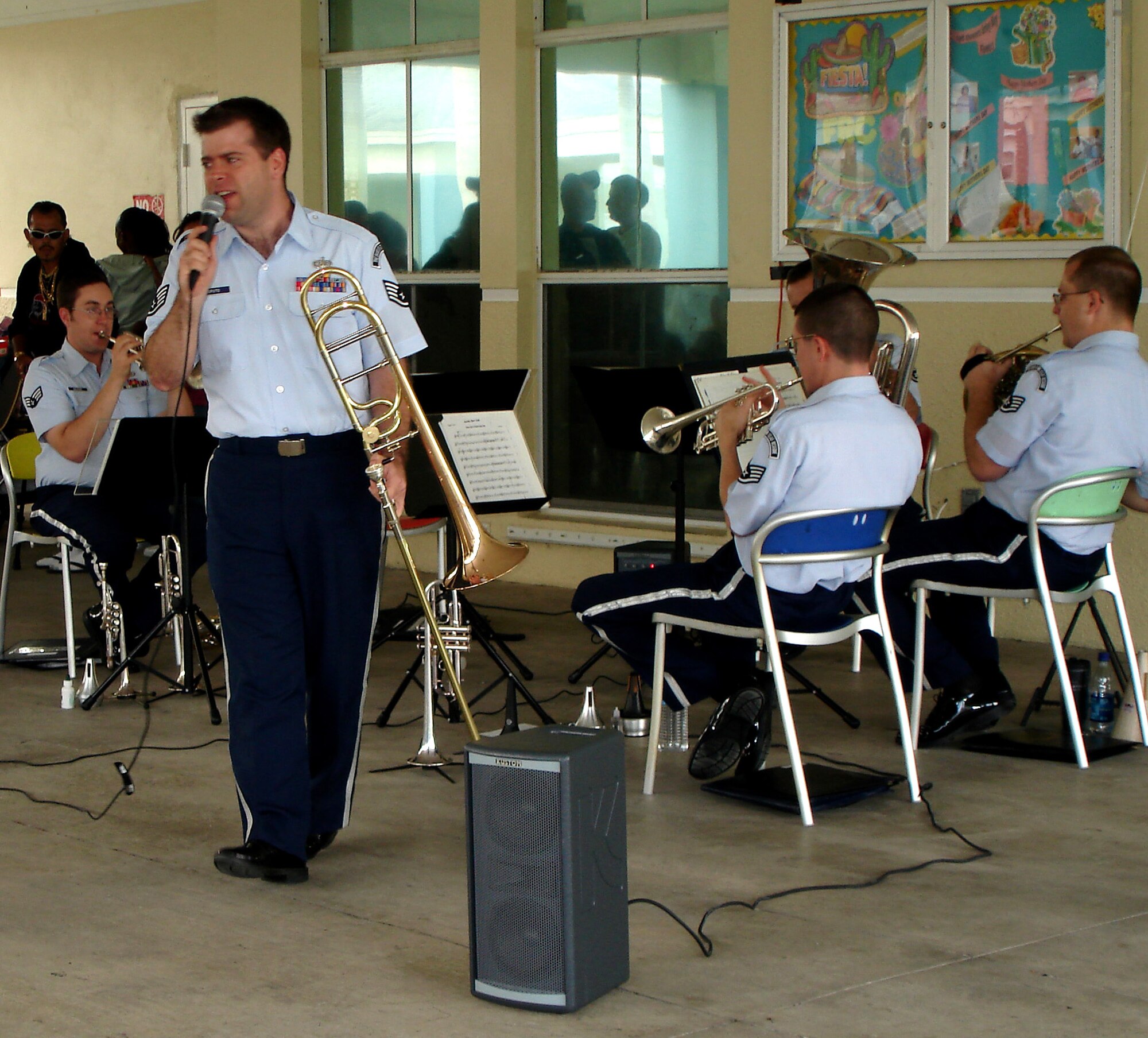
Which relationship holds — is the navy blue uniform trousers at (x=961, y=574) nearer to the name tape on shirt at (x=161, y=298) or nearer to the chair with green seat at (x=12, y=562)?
the name tape on shirt at (x=161, y=298)

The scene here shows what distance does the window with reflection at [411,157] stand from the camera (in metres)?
7.79

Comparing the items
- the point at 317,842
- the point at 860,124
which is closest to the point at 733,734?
the point at 317,842

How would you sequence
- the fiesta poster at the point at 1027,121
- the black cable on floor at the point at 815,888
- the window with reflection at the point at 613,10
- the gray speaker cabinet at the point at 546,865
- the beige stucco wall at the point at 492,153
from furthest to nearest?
the window with reflection at the point at 613,10, the beige stucco wall at the point at 492,153, the fiesta poster at the point at 1027,121, the black cable on floor at the point at 815,888, the gray speaker cabinet at the point at 546,865

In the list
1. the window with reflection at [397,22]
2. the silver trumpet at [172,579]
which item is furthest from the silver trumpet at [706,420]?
the window with reflection at [397,22]

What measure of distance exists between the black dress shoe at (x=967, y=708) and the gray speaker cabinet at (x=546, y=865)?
82.3 inches

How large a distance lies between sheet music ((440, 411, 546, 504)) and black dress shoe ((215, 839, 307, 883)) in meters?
1.52

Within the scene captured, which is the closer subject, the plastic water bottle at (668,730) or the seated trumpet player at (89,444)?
the plastic water bottle at (668,730)

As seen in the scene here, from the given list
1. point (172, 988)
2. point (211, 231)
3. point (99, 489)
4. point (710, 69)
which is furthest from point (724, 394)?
point (710, 69)

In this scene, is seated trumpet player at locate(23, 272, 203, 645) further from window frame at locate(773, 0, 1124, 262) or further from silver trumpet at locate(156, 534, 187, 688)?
window frame at locate(773, 0, 1124, 262)

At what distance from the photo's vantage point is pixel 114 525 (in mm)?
5547

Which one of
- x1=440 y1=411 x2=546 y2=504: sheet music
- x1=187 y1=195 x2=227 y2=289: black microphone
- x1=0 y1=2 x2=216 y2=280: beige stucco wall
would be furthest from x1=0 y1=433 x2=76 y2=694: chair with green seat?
x1=0 y1=2 x2=216 y2=280: beige stucco wall

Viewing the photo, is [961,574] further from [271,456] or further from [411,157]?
[411,157]

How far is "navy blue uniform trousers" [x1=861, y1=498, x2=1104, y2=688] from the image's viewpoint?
449 centimetres

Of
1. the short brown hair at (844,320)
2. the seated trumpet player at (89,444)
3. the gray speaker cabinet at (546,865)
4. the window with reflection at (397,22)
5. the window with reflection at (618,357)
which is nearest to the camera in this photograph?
the gray speaker cabinet at (546,865)
